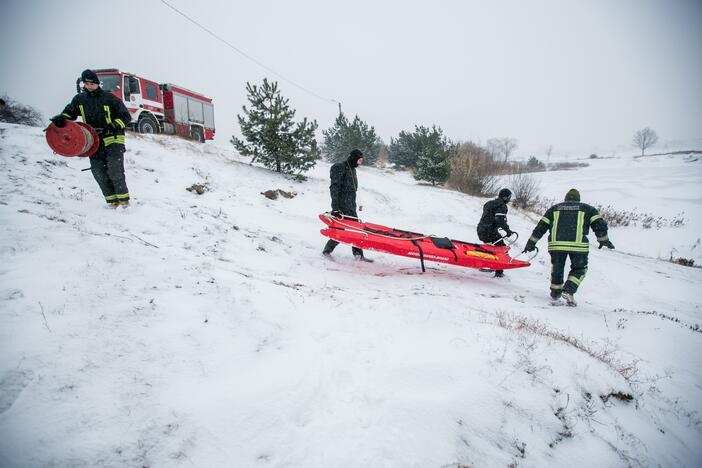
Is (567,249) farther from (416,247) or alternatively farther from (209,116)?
(209,116)

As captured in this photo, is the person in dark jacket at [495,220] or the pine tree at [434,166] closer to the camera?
the person in dark jacket at [495,220]

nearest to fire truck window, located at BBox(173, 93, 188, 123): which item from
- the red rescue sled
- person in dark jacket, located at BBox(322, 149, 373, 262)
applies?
person in dark jacket, located at BBox(322, 149, 373, 262)

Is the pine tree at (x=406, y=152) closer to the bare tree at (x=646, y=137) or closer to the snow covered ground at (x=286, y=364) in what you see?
the snow covered ground at (x=286, y=364)

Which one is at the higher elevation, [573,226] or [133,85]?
[133,85]

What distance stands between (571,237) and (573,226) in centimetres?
17

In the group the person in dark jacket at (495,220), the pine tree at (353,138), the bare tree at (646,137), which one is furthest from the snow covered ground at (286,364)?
the bare tree at (646,137)

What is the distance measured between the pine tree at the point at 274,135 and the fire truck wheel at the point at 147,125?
167 inches

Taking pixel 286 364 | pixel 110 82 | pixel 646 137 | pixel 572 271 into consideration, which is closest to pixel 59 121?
pixel 286 364

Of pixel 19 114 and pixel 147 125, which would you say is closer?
pixel 147 125

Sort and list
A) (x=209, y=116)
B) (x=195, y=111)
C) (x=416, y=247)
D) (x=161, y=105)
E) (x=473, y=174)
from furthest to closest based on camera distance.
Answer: (x=473, y=174), (x=209, y=116), (x=195, y=111), (x=161, y=105), (x=416, y=247)

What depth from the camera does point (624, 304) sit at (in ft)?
17.1

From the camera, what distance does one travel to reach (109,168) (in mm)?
4379

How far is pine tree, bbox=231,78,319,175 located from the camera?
30.3 feet

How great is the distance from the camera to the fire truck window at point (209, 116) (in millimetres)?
14992
